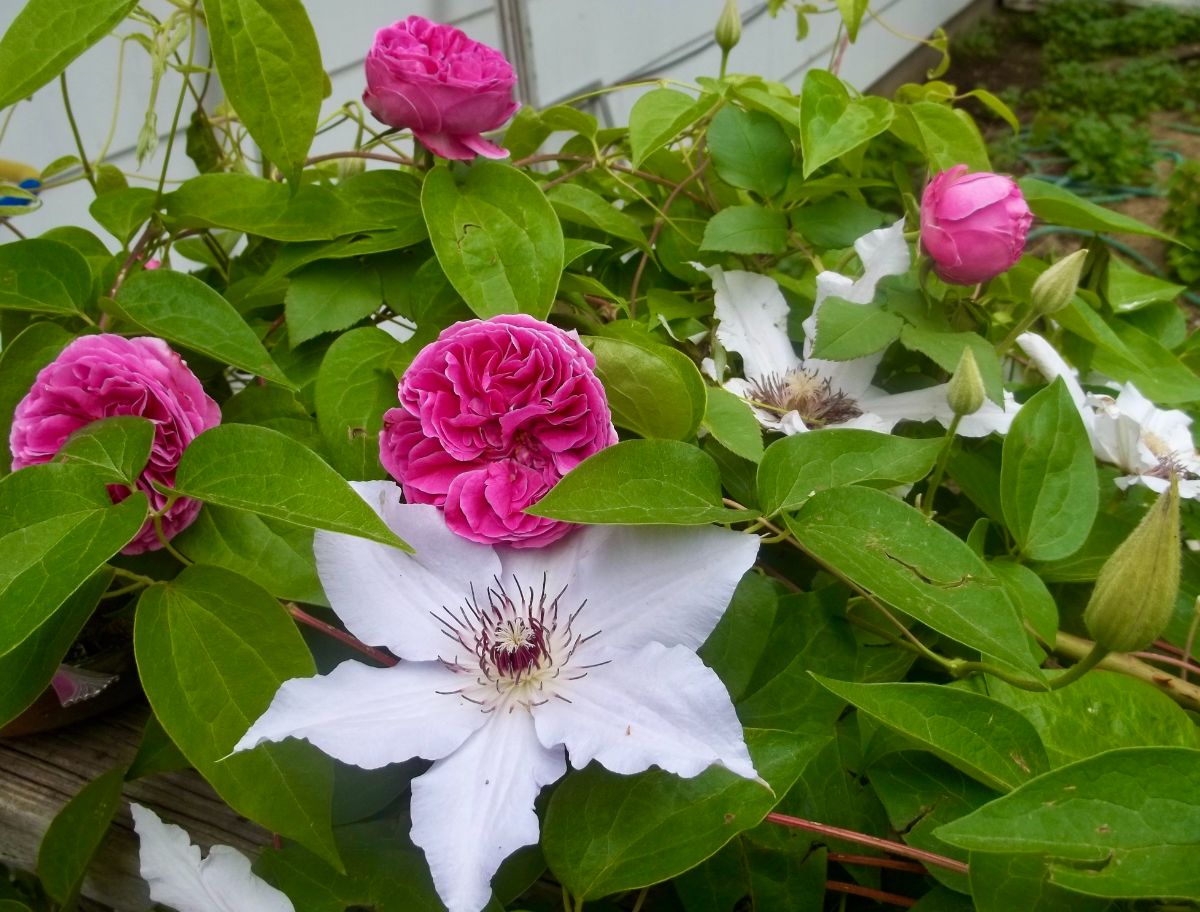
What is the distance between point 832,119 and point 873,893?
0.43 meters

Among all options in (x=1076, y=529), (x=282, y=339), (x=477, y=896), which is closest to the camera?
(x=477, y=896)

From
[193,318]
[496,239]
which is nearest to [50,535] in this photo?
[193,318]

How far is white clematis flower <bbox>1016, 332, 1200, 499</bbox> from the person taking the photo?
52 centimetres

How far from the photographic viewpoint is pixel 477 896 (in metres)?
0.32

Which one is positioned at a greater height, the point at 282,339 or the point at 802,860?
the point at 282,339

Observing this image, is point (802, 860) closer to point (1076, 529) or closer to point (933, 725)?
point (933, 725)

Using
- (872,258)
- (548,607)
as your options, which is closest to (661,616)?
(548,607)

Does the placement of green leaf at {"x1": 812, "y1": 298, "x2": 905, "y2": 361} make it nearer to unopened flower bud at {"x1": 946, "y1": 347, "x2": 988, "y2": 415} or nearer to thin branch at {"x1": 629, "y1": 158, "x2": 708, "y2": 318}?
unopened flower bud at {"x1": 946, "y1": 347, "x2": 988, "y2": 415}

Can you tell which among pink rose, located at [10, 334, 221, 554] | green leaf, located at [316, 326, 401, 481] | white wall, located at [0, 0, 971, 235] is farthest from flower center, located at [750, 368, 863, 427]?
white wall, located at [0, 0, 971, 235]

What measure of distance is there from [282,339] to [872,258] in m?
0.35

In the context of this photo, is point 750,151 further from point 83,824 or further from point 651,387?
point 83,824

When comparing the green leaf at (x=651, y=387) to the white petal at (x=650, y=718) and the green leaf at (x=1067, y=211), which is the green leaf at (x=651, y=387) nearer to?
the white petal at (x=650, y=718)

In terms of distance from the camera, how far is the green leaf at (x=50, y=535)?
345mm

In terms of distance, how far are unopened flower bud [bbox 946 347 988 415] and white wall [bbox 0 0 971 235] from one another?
57 cm
